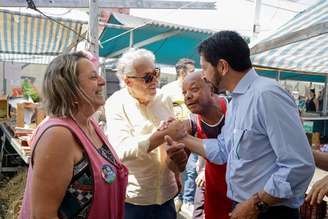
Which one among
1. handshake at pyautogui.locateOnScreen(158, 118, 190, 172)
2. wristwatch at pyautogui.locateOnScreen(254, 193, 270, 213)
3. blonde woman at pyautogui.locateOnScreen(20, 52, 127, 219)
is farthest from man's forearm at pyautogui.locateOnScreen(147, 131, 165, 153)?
wristwatch at pyautogui.locateOnScreen(254, 193, 270, 213)

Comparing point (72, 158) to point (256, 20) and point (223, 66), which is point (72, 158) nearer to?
point (223, 66)

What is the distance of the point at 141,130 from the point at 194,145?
360 mm

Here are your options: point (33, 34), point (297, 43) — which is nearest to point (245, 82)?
point (297, 43)

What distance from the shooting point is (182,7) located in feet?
12.8

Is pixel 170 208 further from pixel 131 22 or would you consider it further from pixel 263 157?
pixel 131 22

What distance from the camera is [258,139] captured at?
65.2 inches

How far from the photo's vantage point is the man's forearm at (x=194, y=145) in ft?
7.24

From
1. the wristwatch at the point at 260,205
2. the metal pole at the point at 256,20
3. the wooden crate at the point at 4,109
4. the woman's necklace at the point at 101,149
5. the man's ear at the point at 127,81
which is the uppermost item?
the metal pole at the point at 256,20

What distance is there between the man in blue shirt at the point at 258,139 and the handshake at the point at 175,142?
0.32 metres

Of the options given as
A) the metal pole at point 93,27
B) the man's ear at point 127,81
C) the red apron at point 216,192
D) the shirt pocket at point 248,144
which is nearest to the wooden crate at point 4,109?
the metal pole at point 93,27

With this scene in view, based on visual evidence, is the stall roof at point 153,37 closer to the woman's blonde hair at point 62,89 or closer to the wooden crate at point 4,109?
the wooden crate at point 4,109

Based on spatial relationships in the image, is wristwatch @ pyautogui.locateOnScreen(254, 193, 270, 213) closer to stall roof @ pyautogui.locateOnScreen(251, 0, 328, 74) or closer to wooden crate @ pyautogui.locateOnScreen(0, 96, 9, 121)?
stall roof @ pyautogui.locateOnScreen(251, 0, 328, 74)

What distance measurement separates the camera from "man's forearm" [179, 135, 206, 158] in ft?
7.24

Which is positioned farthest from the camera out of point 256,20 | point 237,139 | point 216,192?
point 256,20
